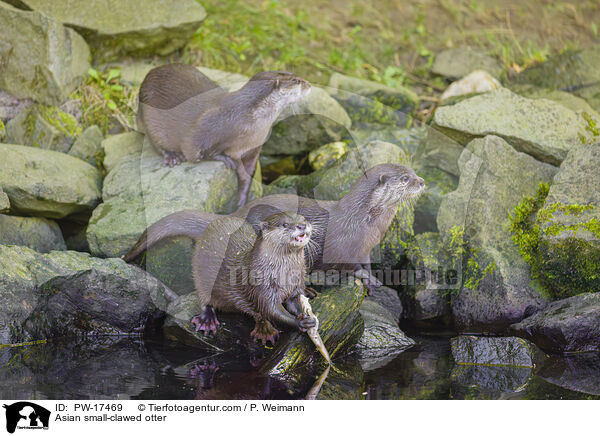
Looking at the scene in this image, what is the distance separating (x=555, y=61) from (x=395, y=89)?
1.29 m

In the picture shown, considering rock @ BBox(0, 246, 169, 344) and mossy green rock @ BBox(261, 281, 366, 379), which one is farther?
rock @ BBox(0, 246, 169, 344)

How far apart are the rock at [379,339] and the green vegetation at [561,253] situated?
81 cm

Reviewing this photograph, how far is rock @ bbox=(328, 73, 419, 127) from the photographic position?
5.21 meters

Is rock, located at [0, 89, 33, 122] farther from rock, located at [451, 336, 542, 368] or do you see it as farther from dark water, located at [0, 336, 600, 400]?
rock, located at [451, 336, 542, 368]

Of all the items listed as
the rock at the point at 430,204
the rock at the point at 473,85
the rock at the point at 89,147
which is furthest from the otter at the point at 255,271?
the rock at the point at 473,85

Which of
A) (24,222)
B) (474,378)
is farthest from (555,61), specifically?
(24,222)

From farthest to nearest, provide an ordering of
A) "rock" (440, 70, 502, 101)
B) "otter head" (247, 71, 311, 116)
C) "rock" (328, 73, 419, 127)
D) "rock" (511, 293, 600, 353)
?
1. "rock" (440, 70, 502, 101)
2. "rock" (328, 73, 419, 127)
3. "otter head" (247, 71, 311, 116)
4. "rock" (511, 293, 600, 353)

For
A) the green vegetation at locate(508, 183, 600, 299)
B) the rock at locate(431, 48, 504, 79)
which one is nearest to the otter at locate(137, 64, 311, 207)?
the green vegetation at locate(508, 183, 600, 299)

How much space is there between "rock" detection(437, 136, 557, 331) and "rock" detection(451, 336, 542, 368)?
1.51 feet

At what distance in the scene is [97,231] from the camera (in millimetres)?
3938

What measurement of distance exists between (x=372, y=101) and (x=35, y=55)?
232cm

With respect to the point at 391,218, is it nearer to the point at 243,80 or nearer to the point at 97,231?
the point at 97,231

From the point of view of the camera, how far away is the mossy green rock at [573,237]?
3.64 meters
